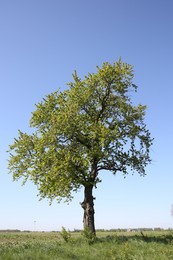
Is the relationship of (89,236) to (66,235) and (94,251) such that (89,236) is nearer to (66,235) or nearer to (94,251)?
(66,235)

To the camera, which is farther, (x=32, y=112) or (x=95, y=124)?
(x=32, y=112)

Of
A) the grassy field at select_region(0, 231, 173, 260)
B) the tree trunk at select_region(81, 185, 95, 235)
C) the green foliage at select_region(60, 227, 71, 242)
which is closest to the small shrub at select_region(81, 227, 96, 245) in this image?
the grassy field at select_region(0, 231, 173, 260)

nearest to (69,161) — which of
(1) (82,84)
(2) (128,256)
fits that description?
(1) (82,84)

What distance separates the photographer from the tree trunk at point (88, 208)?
35250 mm

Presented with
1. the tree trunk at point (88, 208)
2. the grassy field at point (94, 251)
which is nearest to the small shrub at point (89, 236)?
the grassy field at point (94, 251)

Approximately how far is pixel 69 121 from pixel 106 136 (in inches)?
166

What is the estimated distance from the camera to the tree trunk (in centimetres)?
3525

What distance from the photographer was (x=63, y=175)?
33.5 meters

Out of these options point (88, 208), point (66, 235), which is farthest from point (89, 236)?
point (88, 208)

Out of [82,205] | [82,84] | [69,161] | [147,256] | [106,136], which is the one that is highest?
[82,84]

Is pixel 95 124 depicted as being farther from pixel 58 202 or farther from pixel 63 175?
pixel 58 202

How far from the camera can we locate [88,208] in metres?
35.6

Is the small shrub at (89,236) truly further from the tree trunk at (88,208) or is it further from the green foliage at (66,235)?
the tree trunk at (88,208)

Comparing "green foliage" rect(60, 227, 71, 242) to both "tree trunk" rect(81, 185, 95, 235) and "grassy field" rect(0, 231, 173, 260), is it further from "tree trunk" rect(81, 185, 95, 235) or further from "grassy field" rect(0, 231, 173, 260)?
"tree trunk" rect(81, 185, 95, 235)
